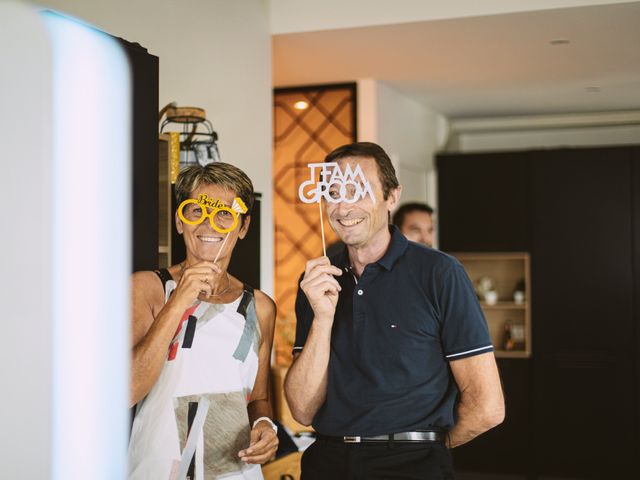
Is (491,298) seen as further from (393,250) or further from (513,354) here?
(393,250)

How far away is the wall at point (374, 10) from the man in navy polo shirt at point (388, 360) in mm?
2393

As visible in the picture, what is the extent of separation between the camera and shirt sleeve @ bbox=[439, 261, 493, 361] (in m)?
1.96

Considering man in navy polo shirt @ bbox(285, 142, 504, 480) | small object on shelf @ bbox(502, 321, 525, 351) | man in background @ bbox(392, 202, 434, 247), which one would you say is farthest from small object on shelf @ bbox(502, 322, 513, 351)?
man in navy polo shirt @ bbox(285, 142, 504, 480)

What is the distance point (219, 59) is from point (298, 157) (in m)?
2.02

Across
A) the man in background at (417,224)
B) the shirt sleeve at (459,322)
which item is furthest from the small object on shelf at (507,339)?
the shirt sleeve at (459,322)

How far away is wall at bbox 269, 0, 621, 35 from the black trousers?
9.17 ft

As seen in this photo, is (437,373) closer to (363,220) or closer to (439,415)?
(439,415)

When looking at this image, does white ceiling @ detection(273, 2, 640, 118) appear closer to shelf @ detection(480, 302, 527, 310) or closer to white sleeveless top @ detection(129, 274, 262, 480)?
shelf @ detection(480, 302, 527, 310)

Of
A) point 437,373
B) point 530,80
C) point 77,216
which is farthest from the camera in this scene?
point 530,80

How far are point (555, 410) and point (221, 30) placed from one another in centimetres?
369

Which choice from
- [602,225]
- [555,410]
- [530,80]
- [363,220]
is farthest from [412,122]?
[363,220]

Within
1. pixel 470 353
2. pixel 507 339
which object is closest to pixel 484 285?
pixel 507 339

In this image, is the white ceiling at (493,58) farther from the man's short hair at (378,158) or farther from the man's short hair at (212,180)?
the man's short hair at (212,180)

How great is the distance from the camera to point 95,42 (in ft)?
6.29
